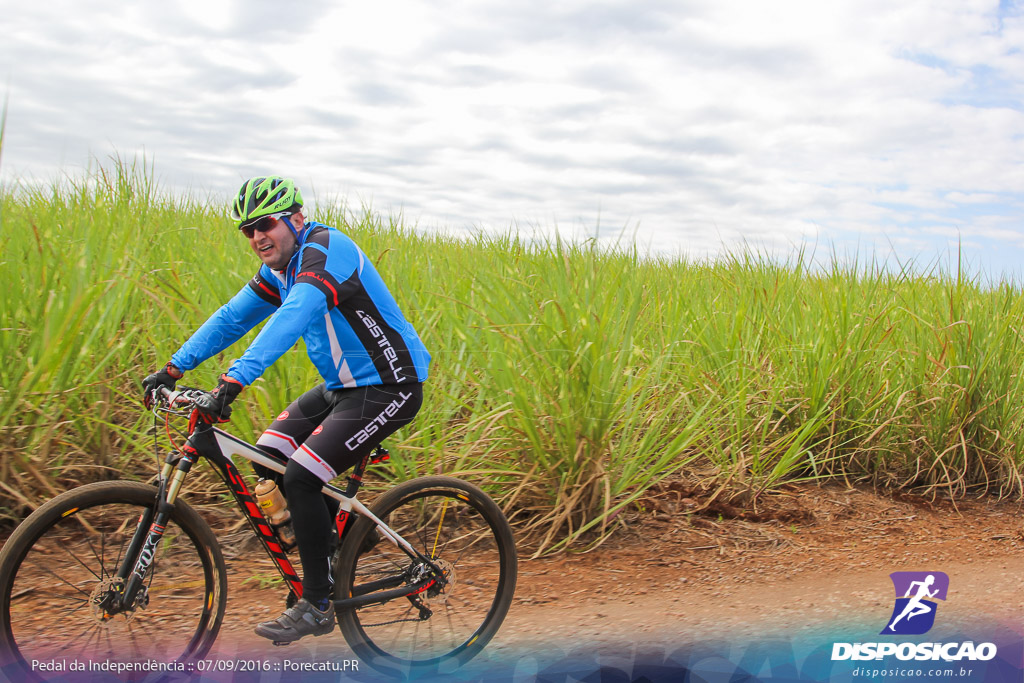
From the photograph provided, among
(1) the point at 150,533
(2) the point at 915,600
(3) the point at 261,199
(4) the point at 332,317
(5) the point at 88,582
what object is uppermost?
(3) the point at 261,199

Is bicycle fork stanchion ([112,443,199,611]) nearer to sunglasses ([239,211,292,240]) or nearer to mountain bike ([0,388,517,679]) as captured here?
mountain bike ([0,388,517,679])

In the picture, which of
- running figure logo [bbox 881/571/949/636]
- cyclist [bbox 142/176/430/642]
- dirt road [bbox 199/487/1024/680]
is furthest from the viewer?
running figure logo [bbox 881/571/949/636]

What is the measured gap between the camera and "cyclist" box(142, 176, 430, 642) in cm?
317

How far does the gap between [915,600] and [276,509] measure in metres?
3.64

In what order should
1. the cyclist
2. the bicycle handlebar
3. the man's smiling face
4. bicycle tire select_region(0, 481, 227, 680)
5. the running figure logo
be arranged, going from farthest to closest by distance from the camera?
the running figure logo
the man's smiling face
the cyclist
the bicycle handlebar
bicycle tire select_region(0, 481, 227, 680)

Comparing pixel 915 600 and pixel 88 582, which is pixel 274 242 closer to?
pixel 88 582

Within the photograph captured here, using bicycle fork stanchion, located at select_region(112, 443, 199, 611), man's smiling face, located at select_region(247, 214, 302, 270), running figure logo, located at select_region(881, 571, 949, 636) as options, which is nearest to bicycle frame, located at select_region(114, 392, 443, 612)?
bicycle fork stanchion, located at select_region(112, 443, 199, 611)

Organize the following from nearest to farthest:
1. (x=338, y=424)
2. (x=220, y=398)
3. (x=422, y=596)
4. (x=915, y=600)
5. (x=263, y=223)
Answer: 1. (x=220, y=398)
2. (x=338, y=424)
3. (x=263, y=223)
4. (x=422, y=596)
5. (x=915, y=600)

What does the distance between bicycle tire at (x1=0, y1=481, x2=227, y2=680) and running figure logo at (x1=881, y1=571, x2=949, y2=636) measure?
11.4ft

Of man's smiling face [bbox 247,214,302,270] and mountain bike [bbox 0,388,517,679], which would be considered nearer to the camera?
mountain bike [bbox 0,388,517,679]

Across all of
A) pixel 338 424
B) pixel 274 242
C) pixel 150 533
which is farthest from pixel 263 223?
pixel 150 533

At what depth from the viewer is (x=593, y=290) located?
468cm

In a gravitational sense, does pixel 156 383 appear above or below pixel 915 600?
above

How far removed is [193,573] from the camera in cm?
346
